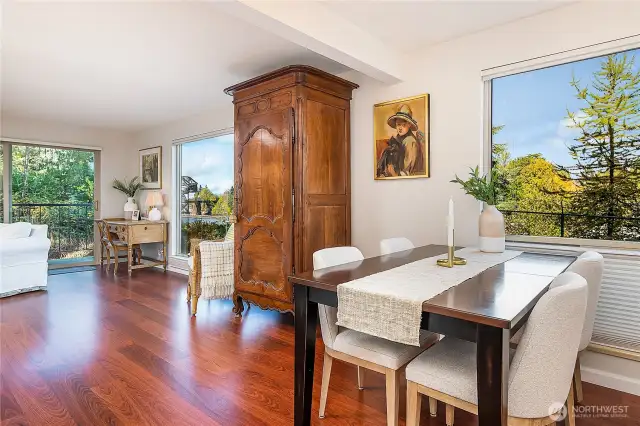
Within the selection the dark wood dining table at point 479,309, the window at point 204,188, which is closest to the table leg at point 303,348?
the dark wood dining table at point 479,309

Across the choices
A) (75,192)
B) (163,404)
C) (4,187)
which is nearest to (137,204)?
(75,192)

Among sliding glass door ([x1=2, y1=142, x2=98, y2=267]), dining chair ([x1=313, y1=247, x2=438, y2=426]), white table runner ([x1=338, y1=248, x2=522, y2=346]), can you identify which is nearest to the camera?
white table runner ([x1=338, y1=248, x2=522, y2=346])

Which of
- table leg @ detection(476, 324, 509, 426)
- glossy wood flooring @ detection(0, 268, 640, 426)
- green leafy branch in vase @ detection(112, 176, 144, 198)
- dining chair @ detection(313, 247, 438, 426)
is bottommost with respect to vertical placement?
glossy wood flooring @ detection(0, 268, 640, 426)

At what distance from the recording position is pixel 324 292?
5.15 ft

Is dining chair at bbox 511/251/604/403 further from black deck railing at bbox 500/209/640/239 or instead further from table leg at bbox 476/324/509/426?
black deck railing at bbox 500/209/640/239

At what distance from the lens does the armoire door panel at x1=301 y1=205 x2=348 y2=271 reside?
3127mm

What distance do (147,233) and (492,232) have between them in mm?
5083

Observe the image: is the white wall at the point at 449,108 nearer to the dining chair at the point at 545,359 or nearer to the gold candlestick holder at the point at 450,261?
the gold candlestick holder at the point at 450,261

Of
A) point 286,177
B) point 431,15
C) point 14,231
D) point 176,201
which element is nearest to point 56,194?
point 14,231

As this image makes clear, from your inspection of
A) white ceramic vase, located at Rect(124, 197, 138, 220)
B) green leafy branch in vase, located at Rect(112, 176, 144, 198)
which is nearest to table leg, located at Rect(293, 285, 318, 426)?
white ceramic vase, located at Rect(124, 197, 138, 220)

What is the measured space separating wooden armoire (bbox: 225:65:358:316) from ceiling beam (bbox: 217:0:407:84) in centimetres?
46

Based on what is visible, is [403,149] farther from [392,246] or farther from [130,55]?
[130,55]

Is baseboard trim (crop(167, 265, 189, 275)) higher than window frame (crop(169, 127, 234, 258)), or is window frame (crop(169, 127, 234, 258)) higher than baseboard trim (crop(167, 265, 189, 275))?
window frame (crop(169, 127, 234, 258))

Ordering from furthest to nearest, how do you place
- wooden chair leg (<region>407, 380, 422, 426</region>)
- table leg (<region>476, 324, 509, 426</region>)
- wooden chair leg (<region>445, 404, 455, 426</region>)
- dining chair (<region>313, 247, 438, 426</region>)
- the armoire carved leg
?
1. the armoire carved leg
2. wooden chair leg (<region>445, 404, 455, 426</region>)
3. dining chair (<region>313, 247, 438, 426</region>)
4. wooden chair leg (<region>407, 380, 422, 426</region>)
5. table leg (<region>476, 324, 509, 426</region>)
